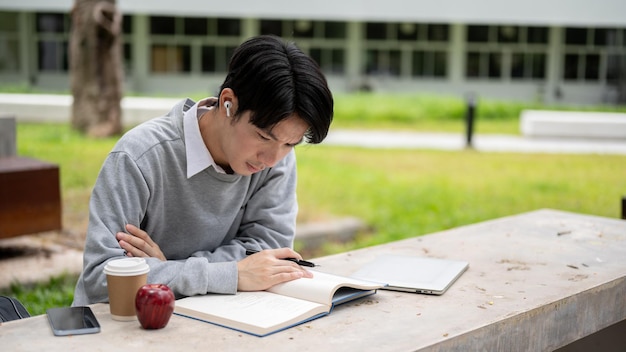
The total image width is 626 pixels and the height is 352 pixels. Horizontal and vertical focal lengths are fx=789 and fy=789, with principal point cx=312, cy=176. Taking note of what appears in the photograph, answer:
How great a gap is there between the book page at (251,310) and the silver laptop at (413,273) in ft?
1.21

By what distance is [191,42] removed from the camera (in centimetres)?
2398

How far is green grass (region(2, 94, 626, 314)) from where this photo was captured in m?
7.49

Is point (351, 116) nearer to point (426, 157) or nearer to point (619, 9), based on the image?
point (426, 157)

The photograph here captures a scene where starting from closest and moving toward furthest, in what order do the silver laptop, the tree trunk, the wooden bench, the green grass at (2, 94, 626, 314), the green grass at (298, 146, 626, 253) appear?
the silver laptop, the wooden bench, the green grass at (2, 94, 626, 314), the green grass at (298, 146, 626, 253), the tree trunk

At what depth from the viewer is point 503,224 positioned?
3.45m

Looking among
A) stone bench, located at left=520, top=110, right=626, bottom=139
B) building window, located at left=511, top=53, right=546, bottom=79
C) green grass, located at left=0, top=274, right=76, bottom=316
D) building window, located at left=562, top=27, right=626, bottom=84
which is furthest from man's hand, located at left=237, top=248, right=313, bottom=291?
building window, located at left=562, top=27, right=626, bottom=84

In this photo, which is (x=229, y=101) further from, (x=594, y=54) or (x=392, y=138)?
(x=594, y=54)

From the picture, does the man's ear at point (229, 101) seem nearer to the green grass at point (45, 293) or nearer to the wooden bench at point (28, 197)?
the green grass at point (45, 293)

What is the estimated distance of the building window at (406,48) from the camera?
24.3 m

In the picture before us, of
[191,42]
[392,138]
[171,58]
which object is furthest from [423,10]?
[392,138]

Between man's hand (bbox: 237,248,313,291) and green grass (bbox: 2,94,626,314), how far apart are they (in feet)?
8.53

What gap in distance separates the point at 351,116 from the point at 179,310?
15.6 metres

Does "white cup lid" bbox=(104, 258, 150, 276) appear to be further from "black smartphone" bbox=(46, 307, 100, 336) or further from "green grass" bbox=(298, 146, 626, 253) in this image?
"green grass" bbox=(298, 146, 626, 253)

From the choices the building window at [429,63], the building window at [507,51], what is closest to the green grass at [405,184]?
the building window at [429,63]
